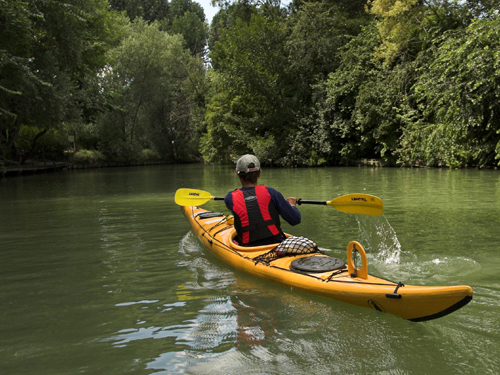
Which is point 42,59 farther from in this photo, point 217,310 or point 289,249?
point 217,310

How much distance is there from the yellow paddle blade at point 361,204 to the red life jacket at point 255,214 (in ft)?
2.94

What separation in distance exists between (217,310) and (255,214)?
118 centimetres

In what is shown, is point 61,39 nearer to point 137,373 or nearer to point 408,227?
point 408,227

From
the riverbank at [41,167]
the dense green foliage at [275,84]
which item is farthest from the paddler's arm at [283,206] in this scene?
the riverbank at [41,167]

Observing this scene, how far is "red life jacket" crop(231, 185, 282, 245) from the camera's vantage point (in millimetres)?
4410

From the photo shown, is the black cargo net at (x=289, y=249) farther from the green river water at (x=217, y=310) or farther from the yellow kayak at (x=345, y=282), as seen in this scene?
the green river water at (x=217, y=310)

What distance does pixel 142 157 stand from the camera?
40.5 m

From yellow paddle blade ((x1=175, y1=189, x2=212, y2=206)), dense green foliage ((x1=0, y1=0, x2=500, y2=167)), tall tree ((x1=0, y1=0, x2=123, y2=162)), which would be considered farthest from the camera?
dense green foliage ((x1=0, y1=0, x2=500, y2=167))

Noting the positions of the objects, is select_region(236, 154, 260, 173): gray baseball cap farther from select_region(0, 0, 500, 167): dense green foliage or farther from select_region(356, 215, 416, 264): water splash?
select_region(0, 0, 500, 167): dense green foliage

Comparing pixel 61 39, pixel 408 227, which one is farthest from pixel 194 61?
pixel 408 227

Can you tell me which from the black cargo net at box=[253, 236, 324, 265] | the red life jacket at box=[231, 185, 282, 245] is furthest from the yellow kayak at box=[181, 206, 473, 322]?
the red life jacket at box=[231, 185, 282, 245]

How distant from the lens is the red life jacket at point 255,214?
4.41 m

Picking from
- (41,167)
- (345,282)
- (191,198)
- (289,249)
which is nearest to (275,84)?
(41,167)

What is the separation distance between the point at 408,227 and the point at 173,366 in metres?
4.87
